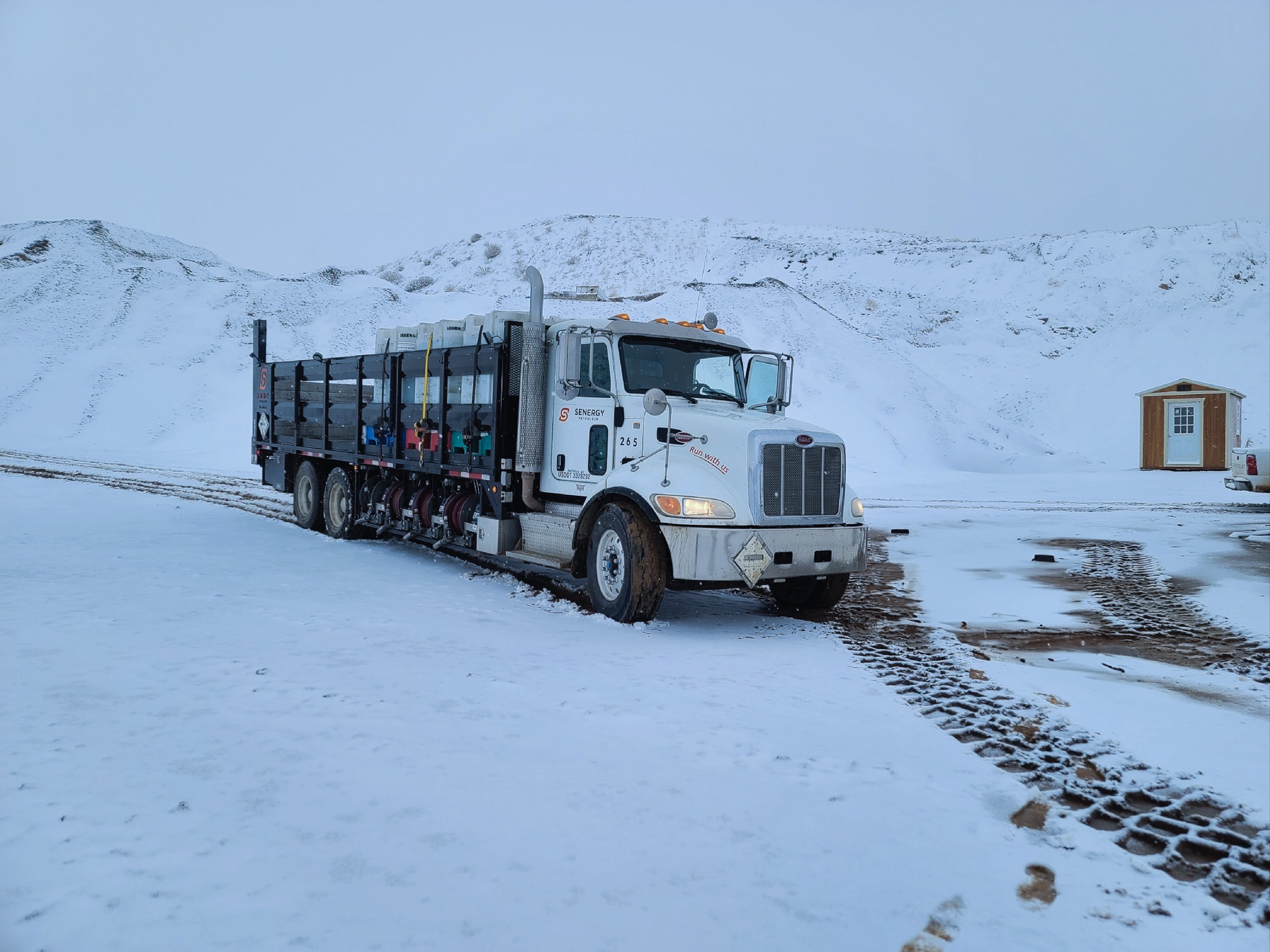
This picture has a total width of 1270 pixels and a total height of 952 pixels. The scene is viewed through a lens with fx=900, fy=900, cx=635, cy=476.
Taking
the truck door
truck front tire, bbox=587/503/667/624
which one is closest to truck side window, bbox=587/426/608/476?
the truck door

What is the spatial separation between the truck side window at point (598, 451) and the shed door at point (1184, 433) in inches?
1352

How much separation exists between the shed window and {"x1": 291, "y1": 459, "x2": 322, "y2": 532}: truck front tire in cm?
3420

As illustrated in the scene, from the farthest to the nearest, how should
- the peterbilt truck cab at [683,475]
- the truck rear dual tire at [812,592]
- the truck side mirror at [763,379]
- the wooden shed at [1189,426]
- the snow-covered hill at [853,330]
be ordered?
the snow-covered hill at [853,330], the wooden shed at [1189,426], the truck side mirror at [763,379], the truck rear dual tire at [812,592], the peterbilt truck cab at [683,475]

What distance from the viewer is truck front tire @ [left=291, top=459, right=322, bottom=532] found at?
1402cm

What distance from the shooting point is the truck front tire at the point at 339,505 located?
1320cm

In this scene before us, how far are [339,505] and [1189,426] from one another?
3437cm

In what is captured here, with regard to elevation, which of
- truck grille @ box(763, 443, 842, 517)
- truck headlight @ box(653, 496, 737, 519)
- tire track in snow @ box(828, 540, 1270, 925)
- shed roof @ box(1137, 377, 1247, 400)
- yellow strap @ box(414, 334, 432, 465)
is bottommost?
tire track in snow @ box(828, 540, 1270, 925)

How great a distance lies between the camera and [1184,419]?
1401 inches

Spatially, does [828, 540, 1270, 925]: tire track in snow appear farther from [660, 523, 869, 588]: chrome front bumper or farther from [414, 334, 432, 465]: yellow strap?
[414, 334, 432, 465]: yellow strap

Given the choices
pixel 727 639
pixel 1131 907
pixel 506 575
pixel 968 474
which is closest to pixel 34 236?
pixel 968 474

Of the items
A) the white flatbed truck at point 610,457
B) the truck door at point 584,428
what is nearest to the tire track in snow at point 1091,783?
the white flatbed truck at point 610,457

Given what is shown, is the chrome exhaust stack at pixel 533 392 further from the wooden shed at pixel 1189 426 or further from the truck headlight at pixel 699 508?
the wooden shed at pixel 1189 426

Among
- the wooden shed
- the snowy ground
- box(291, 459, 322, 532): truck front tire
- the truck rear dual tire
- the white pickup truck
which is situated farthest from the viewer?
the wooden shed

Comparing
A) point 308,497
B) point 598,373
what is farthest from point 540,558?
point 308,497
